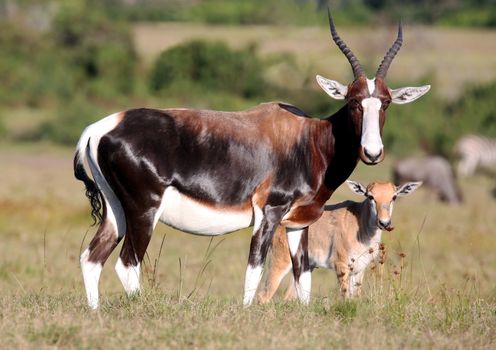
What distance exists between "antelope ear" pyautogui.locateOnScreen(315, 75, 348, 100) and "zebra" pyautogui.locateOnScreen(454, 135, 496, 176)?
30117 mm

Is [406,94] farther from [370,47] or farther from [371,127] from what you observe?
[370,47]

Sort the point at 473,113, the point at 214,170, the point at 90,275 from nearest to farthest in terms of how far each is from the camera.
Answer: the point at 90,275, the point at 214,170, the point at 473,113

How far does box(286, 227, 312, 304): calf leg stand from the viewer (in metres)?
9.59

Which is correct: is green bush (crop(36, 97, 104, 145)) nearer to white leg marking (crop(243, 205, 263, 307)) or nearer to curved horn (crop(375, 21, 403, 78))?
curved horn (crop(375, 21, 403, 78))

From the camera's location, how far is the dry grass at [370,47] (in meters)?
48.8

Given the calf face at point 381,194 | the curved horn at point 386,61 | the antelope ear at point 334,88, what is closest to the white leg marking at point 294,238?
the antelope ear at point 334,88

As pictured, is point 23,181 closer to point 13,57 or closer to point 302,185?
point 302,185

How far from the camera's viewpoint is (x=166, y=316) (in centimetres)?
766

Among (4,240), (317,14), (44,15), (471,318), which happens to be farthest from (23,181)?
(317,14)

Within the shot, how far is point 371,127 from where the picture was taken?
8617 mm

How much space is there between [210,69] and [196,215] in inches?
1372

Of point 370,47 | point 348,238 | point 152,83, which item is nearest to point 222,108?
point 152,83

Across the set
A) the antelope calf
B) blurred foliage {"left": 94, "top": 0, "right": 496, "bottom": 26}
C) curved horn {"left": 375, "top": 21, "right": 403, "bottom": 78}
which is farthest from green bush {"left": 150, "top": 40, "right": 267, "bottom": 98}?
curved horn {"left": 375, "top": 21, "right": 403, "bottom": 78}

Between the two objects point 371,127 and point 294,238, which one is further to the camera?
point 294,238
